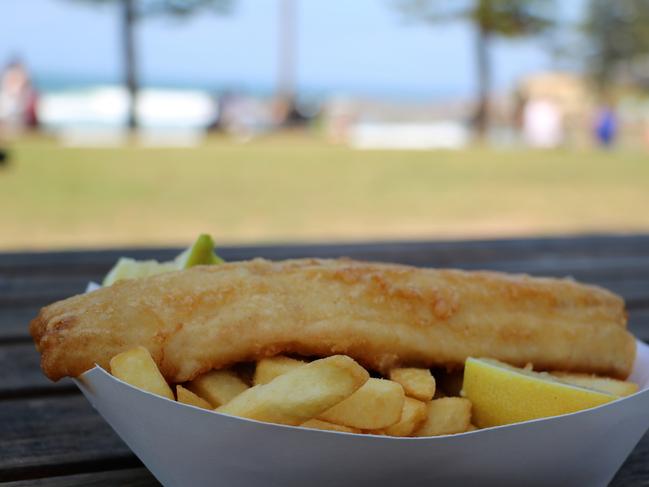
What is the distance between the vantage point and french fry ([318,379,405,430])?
3.62ft

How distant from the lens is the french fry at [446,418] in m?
1.17

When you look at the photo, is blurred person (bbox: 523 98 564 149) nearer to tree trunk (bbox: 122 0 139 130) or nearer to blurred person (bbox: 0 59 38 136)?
tree trunk (bbox: 122 0 139 130)

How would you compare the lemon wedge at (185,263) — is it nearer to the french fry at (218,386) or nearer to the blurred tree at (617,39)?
the french fry at (218,386)

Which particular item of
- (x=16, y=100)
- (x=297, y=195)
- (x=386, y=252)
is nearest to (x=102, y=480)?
(x=386, y=252)

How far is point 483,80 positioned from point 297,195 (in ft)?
70.0

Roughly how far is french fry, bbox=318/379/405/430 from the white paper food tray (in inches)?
2.8

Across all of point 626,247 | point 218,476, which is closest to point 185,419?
point 218,476

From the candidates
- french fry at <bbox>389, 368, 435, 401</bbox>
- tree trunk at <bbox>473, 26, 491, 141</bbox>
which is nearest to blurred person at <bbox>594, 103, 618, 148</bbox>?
tree trunk at <bbox>473, 26, 491, 141</bbox>

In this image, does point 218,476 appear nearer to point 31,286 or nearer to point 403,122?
point 31,286

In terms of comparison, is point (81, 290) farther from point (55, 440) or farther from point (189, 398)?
point (189, 398)

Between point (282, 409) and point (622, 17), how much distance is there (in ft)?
203

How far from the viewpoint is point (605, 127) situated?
89.4 ft

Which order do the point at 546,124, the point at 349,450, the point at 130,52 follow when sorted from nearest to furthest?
the point at 349,450 → the point at 130,52 → the point at 546,124

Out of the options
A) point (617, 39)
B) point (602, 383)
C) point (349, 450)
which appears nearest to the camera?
point (349, 450)
